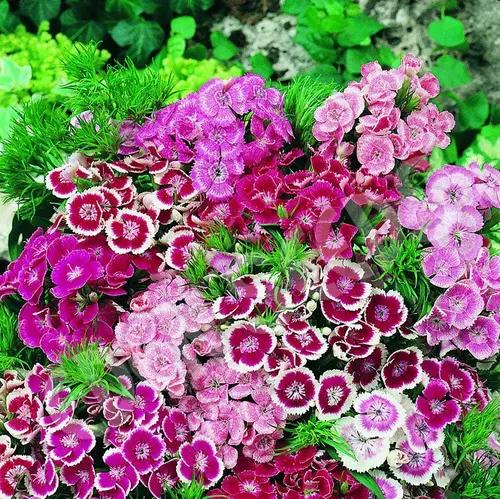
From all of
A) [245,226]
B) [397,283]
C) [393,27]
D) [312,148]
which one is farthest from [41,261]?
[393,27]

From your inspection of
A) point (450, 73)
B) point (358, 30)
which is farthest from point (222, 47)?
point (450, 73)

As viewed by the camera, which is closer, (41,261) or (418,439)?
(418,439)

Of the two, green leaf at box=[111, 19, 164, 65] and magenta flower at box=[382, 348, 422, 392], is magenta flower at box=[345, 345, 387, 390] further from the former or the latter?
green leaf at box=[111, 19, 164, 65]

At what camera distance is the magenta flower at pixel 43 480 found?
4.59 feet

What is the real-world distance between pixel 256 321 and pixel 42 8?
208cm

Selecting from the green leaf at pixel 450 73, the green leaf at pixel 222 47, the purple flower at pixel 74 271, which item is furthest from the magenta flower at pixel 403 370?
the green leaf at pixel 222 47

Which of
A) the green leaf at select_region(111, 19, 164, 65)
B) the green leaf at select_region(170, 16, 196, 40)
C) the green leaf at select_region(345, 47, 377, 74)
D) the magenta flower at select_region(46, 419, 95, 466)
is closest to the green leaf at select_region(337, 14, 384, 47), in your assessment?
the green leaf at select_region(345, 47, 377, 74)

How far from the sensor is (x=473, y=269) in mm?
1442

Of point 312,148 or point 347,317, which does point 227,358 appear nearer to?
point 347,317

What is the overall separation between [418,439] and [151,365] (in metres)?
0.54

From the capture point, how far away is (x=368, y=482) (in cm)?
137

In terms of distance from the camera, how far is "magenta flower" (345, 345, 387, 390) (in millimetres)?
1462

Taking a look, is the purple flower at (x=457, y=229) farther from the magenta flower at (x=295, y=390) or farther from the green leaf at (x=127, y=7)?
the green leaf at (x=127, y=7)

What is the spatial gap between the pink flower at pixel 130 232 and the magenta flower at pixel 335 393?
0.46m
